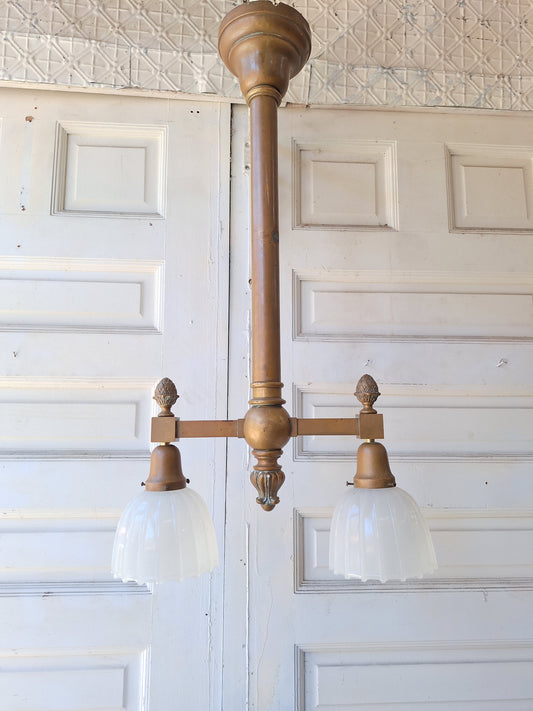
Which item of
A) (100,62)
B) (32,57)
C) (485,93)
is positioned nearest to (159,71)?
(100,62)

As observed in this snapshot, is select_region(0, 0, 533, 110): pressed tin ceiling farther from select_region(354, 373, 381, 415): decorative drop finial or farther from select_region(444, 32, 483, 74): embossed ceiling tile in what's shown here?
select_region(354, 373, 381, 415): decorative drop finial

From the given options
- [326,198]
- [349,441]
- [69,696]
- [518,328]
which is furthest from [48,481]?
[518,328]

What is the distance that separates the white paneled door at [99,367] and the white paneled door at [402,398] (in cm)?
5

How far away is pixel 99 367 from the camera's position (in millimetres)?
742

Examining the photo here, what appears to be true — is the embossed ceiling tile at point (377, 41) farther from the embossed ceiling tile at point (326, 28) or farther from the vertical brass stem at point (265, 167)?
the vertical brass stem at point (265, 167)

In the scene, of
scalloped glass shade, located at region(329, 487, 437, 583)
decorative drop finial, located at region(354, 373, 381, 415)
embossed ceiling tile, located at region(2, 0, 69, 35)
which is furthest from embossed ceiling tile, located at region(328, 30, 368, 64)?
scalloped glass shade, located at region(329, 487, 437, 583)

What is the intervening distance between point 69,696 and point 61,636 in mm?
82

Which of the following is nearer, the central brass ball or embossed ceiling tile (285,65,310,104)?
the central brass ball

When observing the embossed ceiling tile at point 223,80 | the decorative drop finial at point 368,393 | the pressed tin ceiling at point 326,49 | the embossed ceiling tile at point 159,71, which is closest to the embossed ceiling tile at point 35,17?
the pressed tin ceiling at point 326,49

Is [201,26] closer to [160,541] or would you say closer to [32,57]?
[32,57]

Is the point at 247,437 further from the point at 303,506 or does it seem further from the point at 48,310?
the point at 48,310

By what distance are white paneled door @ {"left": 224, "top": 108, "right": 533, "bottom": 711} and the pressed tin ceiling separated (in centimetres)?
4

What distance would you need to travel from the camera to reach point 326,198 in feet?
2.62

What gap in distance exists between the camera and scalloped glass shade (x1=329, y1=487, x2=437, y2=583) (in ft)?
1.51
